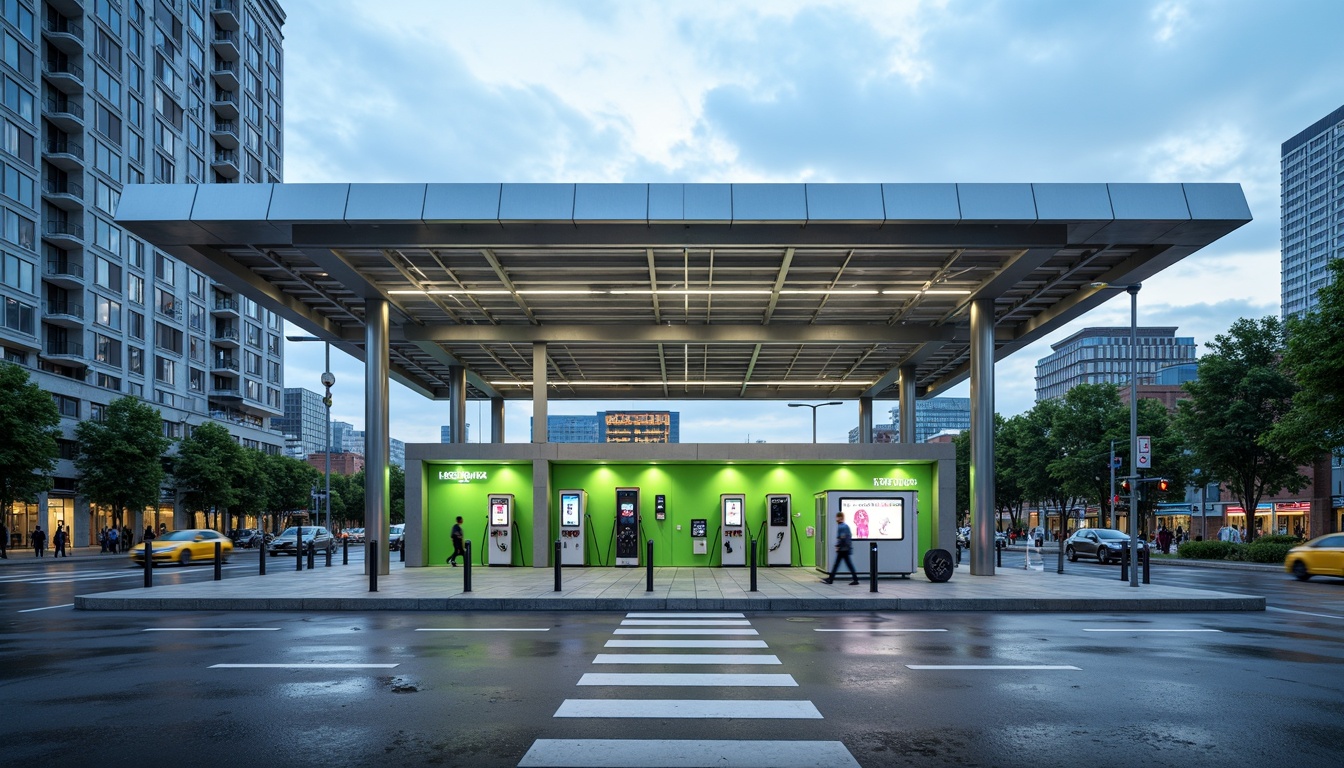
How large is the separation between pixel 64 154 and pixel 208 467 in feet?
67.0

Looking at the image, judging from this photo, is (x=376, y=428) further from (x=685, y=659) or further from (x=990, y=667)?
(x=990, y=667)

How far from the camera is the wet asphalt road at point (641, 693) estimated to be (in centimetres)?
721

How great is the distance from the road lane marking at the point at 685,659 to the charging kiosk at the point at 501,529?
57.2 ft

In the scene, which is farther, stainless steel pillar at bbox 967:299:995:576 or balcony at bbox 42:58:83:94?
balcony at bbox 42:58:83:94

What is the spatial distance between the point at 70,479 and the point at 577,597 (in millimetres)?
52861

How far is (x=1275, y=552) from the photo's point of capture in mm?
37125

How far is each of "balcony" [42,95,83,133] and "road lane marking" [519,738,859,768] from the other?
64159 millimetres

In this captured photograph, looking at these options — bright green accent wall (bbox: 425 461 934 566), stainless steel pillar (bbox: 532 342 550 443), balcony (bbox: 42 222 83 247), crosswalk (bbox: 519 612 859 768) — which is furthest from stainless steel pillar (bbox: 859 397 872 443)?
balcony (bbox: 42 222 83 247)

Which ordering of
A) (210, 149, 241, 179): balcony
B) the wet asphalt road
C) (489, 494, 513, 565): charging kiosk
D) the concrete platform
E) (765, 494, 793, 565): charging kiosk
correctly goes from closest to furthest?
the wet asphalt road → the concrete platform → (489, 494, 513, 565): charging kiosk → (765, 494, 793, 565): charging kiosk → (210, 149, 241, 179): balcony

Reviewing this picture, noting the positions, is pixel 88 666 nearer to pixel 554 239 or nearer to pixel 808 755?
pixel 808 755

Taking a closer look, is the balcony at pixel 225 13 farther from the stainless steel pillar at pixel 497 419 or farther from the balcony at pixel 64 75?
the stainless steel pillar at pixel 497 419

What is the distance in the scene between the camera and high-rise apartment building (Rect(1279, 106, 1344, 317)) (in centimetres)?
18325

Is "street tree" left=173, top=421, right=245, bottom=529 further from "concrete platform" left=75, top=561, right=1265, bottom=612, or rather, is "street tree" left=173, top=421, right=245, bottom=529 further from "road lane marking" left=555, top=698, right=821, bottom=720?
"road lane marking" left=555, top=698, right=821, bottom=720

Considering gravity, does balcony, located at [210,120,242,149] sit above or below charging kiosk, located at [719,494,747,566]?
above
